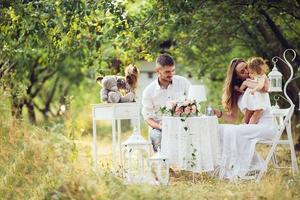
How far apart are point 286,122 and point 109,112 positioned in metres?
2.34

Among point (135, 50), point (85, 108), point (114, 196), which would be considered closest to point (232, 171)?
point (114, 196)

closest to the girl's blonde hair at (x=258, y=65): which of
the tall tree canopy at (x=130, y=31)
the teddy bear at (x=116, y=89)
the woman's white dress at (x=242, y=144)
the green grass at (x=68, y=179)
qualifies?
the woman's white dress at (x=242, y=144)

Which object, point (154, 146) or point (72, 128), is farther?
point (154, 146)

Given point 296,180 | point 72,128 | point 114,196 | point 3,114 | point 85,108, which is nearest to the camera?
point 114,196

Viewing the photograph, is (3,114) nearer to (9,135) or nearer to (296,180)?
(9,135)

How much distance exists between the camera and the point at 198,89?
35.3 ft

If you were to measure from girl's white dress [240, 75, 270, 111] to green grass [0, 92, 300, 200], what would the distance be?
96cm

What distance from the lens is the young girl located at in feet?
35.1

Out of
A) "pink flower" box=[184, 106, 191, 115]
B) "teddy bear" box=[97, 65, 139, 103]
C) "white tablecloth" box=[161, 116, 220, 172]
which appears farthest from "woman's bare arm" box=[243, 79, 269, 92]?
"teddy bear" box=[97, 65, 139, 103]

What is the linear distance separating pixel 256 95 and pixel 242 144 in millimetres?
684

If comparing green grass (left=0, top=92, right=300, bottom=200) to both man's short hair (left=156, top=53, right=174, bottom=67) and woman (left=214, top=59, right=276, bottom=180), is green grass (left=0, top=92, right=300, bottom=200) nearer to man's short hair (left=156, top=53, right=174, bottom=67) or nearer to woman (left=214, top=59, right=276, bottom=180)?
woman (left=214, top=59, right=276, bottom=180)

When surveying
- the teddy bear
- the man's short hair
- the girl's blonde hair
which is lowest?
the teddy bear

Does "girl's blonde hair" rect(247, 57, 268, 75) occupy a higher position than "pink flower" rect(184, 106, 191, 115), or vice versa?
"girl's blonde hair" rect(247, 57, 268, 75)

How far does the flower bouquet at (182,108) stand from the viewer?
10555mm
